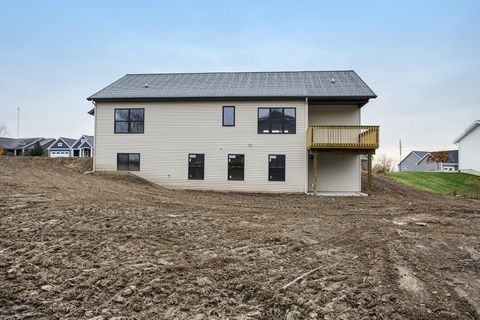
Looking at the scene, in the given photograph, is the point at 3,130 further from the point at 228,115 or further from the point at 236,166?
the point at 236,166

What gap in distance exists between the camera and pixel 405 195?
16.5 m

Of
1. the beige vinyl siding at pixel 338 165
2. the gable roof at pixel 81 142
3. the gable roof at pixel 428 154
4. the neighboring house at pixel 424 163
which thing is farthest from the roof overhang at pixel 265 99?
the gable roof at pixel 428 154

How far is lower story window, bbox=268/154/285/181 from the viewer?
16.4 m

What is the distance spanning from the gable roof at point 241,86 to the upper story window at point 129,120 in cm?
79

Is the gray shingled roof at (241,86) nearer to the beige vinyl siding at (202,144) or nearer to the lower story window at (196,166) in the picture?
the beige vinyl siding at (202,144)

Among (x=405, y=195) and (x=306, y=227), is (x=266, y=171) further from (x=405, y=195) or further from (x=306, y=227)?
(x=306, y=227)

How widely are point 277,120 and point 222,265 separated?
12.8 metres

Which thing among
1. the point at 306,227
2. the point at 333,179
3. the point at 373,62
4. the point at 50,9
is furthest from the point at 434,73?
the point at 50,9

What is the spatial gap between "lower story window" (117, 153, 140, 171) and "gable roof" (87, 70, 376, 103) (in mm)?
3301

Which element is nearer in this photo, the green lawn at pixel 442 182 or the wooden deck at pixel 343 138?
the wooden deck at pixel 343 138

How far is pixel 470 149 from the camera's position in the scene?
3125 cm

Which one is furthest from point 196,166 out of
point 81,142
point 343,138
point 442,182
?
point 81,142

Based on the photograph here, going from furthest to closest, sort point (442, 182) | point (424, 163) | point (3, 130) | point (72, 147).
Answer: point (3, 130), point (424, 163), point (72, 147), point (442, 182)

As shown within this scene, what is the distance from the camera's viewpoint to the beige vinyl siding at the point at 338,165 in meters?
17.1
